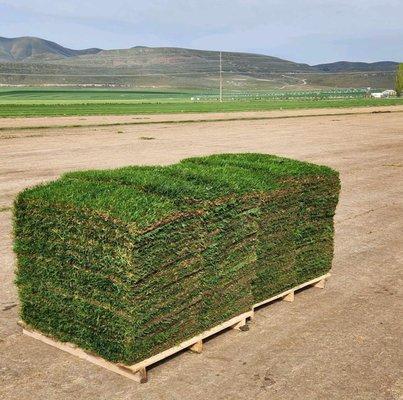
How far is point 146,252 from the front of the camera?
6000mm

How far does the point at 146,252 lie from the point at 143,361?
132cm

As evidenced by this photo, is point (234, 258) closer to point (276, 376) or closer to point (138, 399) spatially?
point (276, 376)

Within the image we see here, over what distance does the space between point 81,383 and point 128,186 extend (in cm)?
249

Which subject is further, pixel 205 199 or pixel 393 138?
pixel 393 138

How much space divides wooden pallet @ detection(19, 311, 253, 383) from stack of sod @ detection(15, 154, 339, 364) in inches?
3.0

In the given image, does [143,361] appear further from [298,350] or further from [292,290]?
[292,290]

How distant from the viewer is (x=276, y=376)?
645 cm

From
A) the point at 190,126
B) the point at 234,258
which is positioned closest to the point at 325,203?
the point at 234,258

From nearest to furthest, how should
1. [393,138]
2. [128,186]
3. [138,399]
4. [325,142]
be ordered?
[138,399] → [128,186] → [325,142] → [393,138]

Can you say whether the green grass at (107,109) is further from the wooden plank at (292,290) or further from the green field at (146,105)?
the wooden plank at (292,290)

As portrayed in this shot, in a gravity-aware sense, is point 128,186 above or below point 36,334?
above

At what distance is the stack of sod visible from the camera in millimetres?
6078

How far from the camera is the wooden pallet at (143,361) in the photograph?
6191 mm

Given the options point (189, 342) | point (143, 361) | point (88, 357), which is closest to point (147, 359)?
point (143, 361)
